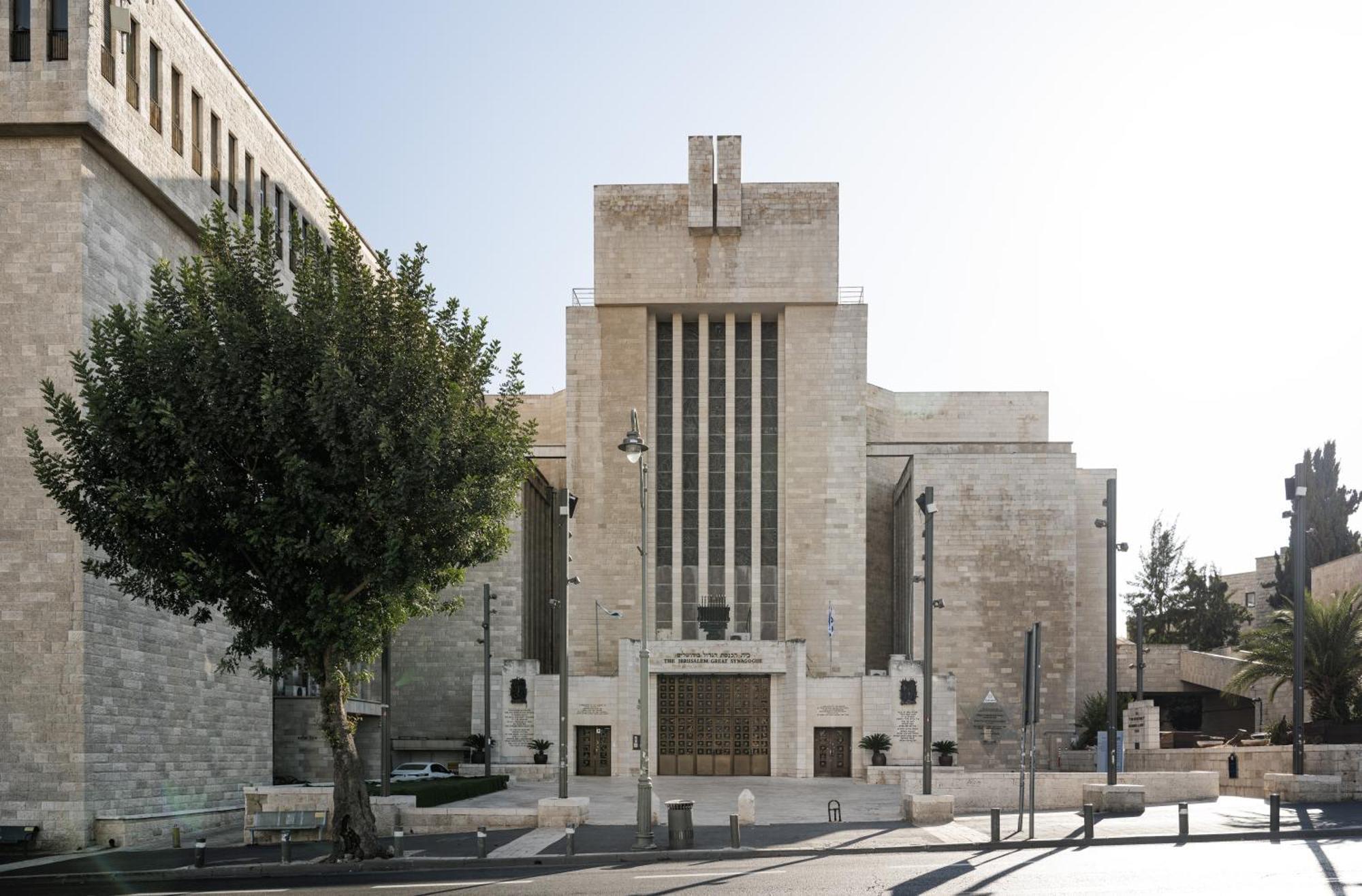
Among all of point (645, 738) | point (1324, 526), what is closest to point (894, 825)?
point (645, 738)

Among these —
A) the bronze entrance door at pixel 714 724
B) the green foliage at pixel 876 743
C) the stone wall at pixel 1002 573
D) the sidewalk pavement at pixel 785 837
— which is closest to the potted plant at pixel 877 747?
the green foliage at pixel 876 743

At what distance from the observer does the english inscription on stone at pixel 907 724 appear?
48312mm

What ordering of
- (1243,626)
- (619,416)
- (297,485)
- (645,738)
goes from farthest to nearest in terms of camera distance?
(1243,626)
(619,416)
(645,738)
(297,485)

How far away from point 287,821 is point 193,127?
18052 millimetres

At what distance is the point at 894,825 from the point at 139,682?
661 inches

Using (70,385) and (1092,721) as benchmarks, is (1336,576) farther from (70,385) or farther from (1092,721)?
(70,385)

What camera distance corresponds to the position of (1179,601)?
74.2m

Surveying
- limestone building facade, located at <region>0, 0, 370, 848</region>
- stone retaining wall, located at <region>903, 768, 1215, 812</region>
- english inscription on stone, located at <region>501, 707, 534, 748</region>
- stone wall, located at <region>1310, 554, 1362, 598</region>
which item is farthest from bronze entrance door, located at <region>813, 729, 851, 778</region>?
limestone building facade, located at <region>0, 0, 370, 848</region>

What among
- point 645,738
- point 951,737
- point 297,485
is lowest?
point 951,737

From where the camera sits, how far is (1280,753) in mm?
34719

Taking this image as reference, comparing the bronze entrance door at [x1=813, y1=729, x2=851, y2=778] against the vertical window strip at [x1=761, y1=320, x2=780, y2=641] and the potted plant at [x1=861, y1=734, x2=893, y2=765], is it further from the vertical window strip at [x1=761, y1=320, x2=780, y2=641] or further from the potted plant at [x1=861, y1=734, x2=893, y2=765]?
the vertical window strip at [x1=761, y1=320, x2=780, y2=641]

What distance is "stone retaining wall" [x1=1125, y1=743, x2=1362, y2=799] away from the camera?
1234 inches

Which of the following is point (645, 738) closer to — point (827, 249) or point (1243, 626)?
point (827, 249)

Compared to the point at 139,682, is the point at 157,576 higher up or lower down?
higher up
